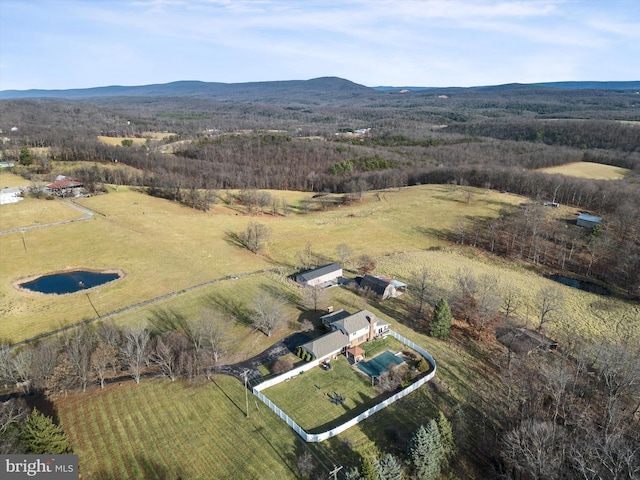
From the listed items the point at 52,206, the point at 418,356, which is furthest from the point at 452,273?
the point at 52,206

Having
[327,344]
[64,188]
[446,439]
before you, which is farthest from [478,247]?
[64,188]

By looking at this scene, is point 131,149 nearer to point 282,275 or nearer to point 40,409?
point 282,275

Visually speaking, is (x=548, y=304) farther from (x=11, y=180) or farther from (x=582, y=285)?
(x=11, y=180)

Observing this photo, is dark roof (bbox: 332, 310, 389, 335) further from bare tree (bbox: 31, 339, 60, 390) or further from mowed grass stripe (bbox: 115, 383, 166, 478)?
bare tree (bbox: 31, 339, 60, 390)

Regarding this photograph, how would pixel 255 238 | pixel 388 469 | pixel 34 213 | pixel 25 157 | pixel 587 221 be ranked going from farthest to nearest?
pixel 25 157 < pixel 34 213 < pixel 587 221 < pixel 255 238 < pixel 388 469

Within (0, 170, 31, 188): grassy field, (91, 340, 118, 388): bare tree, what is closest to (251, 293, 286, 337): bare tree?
(91, 340, 118, 388): bare tree

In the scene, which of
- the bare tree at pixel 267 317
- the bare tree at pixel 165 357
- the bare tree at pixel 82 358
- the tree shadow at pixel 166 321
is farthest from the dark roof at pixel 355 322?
the bare tree at pixel 82 358
